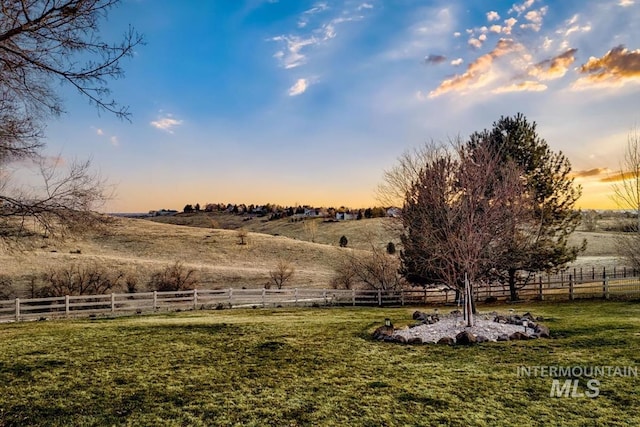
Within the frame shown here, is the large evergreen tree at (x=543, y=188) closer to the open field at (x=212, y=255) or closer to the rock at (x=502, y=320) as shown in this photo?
the open field at (x=212, y=255)

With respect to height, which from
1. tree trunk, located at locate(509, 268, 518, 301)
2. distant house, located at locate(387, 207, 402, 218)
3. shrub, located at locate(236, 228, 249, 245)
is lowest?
tree trunk, located at locate(509, 268, 518, 301)

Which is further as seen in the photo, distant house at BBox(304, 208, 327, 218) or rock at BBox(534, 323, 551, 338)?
distant house at BBox(304, 208, 327, 218)

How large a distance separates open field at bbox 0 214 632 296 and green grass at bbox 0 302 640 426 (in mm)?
13301

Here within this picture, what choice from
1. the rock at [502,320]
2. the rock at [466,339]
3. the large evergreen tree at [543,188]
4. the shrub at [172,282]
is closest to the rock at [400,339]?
the rock at [466,339]

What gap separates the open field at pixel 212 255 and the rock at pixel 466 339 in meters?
12.5

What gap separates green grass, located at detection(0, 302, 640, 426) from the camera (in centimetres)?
550

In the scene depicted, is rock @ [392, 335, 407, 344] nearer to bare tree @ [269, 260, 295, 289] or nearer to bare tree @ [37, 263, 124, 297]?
bare tree @ [37, 263, 124, 297]

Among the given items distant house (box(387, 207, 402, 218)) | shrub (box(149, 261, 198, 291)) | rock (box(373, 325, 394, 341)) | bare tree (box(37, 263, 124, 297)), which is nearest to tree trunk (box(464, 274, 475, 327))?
rock (box(373, 325, 394, 341))

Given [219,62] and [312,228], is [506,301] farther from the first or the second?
[312,228]

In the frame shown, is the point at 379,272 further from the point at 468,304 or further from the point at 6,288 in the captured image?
the point at 6,288

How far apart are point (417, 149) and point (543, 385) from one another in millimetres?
13657

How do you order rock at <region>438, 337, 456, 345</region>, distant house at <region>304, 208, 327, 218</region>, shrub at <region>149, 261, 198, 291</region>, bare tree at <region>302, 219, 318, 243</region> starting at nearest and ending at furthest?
rock at <region>438, 337, 456, 345</region> < shrub at <region>149, 261, 198, 291</region> < bare tree at <region>302, 219, 318, 243</region> < distant house at <region>304, 208, 327, 218</region>

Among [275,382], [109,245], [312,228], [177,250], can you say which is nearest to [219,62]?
[275,382]

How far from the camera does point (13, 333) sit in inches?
491
